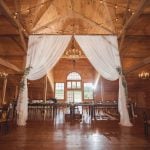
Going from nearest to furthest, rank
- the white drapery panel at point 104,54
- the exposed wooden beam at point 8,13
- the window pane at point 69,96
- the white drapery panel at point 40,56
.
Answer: the exposed wooden beam at point 8,13 < the white drapery panel at point 40,56 < the white drapery panel at point 104,54 < the window pane at point 69,96

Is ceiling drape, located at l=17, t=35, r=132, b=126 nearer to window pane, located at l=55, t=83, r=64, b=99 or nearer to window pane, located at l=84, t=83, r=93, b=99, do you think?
window pane, located at l=55, t=83, r=64, b=99

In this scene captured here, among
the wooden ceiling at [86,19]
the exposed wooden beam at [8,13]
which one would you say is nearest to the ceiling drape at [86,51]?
the wooden ceiling at [86,19]

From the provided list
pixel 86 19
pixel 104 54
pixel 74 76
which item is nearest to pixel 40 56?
pixel 104 54

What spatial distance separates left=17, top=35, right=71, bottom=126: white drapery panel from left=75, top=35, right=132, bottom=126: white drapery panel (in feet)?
2.94

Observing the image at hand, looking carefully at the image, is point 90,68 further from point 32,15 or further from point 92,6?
point 32,15

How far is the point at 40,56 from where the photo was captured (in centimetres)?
723

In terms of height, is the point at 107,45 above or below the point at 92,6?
below

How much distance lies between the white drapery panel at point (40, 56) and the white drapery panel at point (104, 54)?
90 centimetres

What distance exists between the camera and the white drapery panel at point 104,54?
7.07 metres

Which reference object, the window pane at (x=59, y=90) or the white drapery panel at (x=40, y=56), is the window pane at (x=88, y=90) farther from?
the white drapery panel at (x=40, y=56)

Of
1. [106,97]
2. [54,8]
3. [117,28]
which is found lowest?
[106,97]

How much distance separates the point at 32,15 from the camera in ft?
26.0

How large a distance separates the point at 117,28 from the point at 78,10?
3.28 metres

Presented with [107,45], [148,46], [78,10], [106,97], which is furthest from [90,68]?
[107,45]
